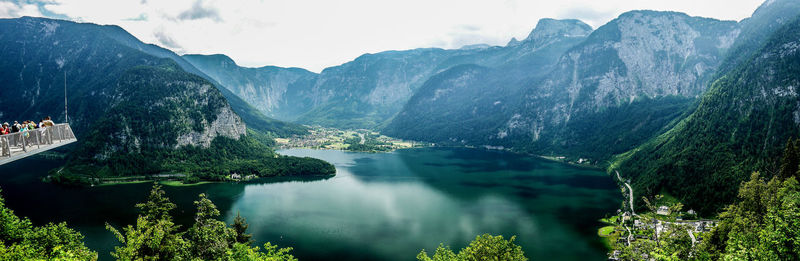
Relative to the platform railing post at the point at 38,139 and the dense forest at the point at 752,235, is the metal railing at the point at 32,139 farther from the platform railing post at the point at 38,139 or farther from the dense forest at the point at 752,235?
the dense forest at the point at 752,235

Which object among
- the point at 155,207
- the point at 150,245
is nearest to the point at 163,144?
the point at 155,207

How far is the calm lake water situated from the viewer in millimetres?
75438

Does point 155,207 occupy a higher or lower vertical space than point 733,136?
lower

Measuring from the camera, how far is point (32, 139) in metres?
29.7

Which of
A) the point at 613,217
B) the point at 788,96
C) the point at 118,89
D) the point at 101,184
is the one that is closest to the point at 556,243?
the point at 613,217

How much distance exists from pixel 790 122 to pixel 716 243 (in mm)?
82962

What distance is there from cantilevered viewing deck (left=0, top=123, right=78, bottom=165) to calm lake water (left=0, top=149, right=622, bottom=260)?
43.5m

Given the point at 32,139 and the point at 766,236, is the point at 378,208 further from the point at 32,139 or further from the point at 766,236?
the point at 766,236

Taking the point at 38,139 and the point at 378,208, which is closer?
the point at 38,139

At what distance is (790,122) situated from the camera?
10231 cm

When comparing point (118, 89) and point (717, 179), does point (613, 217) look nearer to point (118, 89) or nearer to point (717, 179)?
point (717, 179)

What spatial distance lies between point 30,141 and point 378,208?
81185 mm

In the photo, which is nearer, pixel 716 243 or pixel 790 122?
pixel 716 243

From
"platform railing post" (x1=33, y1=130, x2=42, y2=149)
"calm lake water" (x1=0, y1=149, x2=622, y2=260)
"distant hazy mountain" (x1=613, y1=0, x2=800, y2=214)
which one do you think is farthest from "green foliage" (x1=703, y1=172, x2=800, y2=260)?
"distant hazy mountain" (x1=613, y1=0, x2=800, y2=214)
